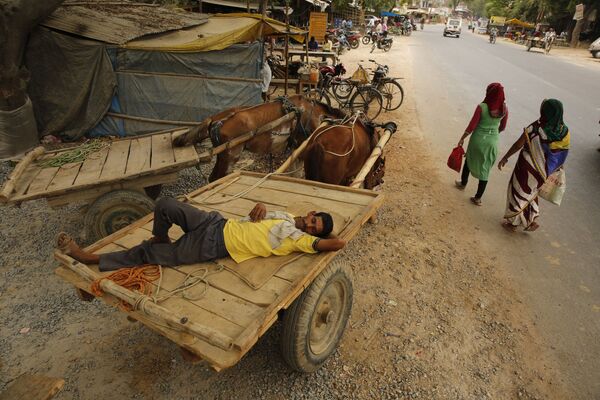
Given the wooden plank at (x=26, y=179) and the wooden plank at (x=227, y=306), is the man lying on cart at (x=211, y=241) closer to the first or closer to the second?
the wooden plank at (x=227, y=306)

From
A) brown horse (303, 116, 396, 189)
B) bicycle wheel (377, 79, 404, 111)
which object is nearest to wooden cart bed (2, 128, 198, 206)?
brown horse (303, 116, 396, 189)

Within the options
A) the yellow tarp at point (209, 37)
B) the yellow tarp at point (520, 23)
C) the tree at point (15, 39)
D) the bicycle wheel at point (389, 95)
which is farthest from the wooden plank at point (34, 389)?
the yellow tarp at point (520, 23)

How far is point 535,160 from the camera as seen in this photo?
446 centimetres

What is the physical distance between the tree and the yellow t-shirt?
6369mm

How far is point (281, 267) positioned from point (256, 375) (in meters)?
1.04

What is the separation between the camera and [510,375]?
114 inches

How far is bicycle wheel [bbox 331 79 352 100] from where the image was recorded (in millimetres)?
11219

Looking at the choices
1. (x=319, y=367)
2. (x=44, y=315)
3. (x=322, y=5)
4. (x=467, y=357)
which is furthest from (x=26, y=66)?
(x=322, y=5)

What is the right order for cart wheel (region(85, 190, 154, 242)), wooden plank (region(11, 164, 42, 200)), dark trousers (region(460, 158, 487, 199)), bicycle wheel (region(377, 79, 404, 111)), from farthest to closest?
bicycle wheel (region(377, 79, 404, 111))
dark trousers (region(460, 158, 487, 199))
cart wheel (region(85, 190, 154, 242))
wooden plank (region(11, 164, 42, 200))

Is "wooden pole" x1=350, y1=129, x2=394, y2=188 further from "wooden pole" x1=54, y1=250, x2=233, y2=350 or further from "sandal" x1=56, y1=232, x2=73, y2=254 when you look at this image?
"sandal" x1=56, y1=232, x2=73, y2=254

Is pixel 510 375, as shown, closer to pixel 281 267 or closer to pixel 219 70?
pixel 281 267

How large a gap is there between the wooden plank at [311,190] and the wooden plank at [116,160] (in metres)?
1.34

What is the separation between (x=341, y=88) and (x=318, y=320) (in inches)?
400

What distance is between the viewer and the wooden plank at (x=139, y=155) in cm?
388
